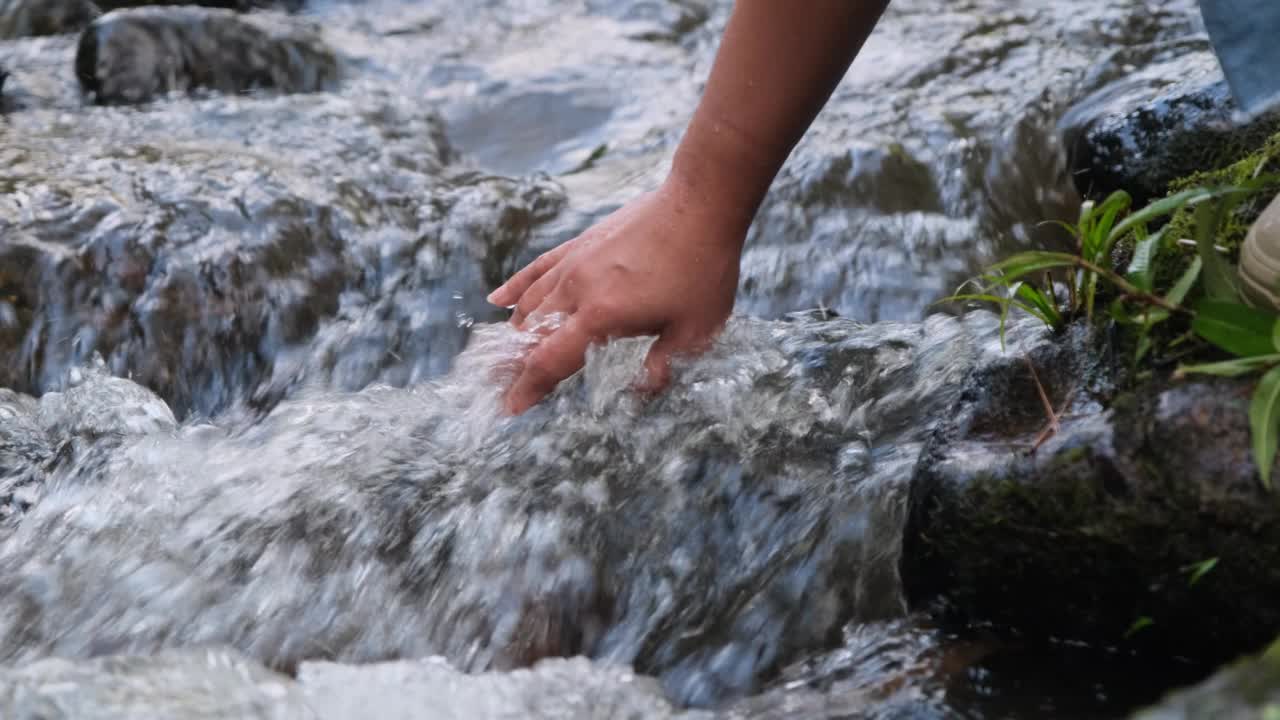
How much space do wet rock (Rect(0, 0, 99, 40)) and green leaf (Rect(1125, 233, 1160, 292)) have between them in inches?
272

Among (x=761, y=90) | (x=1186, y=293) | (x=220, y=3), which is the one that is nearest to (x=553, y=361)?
(x=761, y=90)

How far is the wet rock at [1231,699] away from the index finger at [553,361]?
127 cm

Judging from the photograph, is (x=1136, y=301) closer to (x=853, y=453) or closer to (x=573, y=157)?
(x=853, y=453)

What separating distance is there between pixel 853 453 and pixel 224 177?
8.84 feet

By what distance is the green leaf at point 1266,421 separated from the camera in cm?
149

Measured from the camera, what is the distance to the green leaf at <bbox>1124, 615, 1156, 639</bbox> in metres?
1.74

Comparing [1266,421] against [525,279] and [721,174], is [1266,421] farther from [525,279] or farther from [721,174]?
[525,279]

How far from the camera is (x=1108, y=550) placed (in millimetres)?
1719

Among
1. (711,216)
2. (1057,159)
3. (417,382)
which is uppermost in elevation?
(711,216)

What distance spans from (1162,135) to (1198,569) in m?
2.15

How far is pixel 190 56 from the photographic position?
5746mm

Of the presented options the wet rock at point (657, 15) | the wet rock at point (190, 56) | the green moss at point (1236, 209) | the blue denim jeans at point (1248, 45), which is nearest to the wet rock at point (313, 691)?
the green moss at point (1236, 209)

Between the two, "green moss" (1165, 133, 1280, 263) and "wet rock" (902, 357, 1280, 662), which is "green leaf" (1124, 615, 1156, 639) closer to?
"wet rock" (902, 357, 1280, 662)

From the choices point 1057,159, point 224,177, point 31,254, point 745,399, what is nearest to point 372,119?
point 224,177
